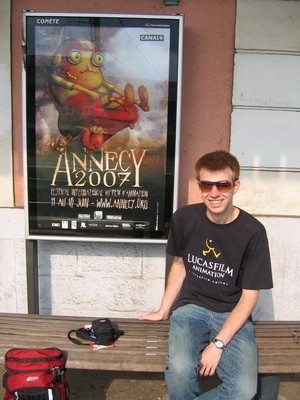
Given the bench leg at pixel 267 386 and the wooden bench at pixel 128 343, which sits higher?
the wooden bench at pixel 128 343

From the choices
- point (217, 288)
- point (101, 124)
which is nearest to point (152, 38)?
point (101, 124)

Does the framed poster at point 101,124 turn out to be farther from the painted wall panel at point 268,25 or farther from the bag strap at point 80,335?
the bag strap at point 80,335

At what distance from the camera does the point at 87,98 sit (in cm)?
318

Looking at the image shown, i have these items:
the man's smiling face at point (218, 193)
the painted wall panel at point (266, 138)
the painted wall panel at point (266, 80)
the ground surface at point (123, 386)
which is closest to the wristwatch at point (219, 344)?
the man's smiling face at point (218, 193)

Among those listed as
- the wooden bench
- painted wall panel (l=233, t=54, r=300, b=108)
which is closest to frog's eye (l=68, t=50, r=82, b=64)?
painted wall panel (l=233, t=54, r=300, b=108)

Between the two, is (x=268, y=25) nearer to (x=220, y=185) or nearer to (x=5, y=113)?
(x=220, y=185)

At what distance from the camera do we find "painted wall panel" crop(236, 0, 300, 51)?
329 cm

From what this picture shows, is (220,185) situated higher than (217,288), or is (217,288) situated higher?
(220,185)

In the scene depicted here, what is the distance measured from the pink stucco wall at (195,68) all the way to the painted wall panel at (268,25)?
0.28 ft

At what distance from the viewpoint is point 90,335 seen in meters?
2.52

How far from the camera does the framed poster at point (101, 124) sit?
3.07 m

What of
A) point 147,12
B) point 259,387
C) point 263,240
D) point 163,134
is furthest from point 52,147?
point 259,387

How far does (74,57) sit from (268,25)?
158cm

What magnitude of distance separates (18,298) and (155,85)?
220 centimetres
